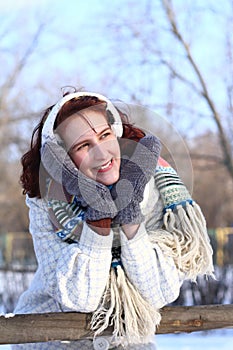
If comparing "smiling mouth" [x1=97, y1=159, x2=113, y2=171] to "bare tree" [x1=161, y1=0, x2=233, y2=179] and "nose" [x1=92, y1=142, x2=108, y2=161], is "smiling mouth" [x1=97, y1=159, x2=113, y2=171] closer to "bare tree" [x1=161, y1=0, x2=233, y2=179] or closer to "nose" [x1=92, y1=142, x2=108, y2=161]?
"nose" [x1=92, y1=142, x2=108, y2=161]

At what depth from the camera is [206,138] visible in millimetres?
10945

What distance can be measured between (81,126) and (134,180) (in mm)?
214

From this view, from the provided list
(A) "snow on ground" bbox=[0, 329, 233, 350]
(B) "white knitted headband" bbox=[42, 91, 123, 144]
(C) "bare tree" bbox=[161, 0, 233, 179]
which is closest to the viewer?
(B) "white knitted headband" bbox=[42, 91, 123, 144]

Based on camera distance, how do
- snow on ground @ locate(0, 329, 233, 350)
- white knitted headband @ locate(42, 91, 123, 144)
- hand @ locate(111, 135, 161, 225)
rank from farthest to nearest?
snow on ground @ locate(0, 329, 233, 350) → white knitted headband @ locate(42, 91, 123, 144) → hand @ locate(111, 135, 161, 225)

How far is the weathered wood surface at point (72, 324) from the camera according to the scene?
1783 mm

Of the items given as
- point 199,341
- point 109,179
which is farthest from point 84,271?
point 199,341

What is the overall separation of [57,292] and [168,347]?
4.14 meters

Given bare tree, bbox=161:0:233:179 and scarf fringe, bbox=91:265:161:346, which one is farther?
bare tree, bbox=161:0:233:179

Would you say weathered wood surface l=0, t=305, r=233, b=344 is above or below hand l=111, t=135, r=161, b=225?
below

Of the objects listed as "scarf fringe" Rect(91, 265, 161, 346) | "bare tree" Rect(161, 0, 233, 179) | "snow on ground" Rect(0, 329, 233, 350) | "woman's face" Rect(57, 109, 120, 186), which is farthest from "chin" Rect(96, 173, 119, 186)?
"bare tree" Rect(161, 0, 233, 179)

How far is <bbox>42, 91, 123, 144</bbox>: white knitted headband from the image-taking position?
1.77m

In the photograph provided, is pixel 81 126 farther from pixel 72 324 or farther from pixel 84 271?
pixel 72 324

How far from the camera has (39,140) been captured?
1.88 metres

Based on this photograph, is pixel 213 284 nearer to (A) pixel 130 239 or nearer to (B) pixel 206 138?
(B) pixel 206 138
